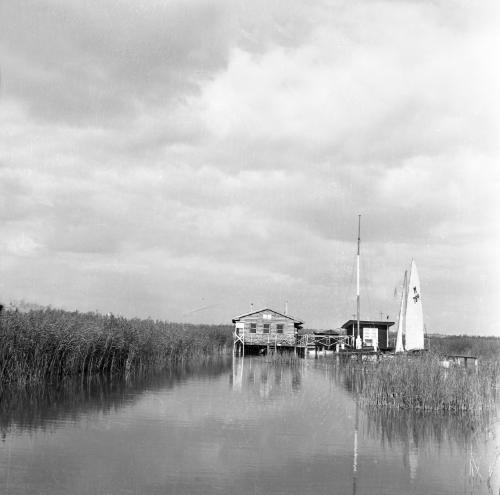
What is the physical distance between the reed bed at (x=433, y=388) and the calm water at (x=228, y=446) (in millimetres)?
796

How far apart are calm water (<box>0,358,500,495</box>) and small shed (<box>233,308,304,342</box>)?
113 ft

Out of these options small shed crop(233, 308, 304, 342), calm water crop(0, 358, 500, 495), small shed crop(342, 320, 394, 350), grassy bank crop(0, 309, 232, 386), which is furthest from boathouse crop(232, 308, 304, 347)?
calm water crop(0, 358, 500, 495)

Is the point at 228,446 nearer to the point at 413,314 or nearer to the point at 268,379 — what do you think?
the point at 268,379

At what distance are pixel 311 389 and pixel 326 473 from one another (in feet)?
48.8

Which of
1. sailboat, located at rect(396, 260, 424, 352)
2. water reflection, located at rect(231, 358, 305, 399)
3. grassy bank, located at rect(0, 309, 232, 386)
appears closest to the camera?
grassy bank, located at rect(0, 309, 232, 386)

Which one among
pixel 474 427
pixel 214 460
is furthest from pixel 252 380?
pixel 214 460

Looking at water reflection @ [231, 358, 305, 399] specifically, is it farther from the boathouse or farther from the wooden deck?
the boathouse

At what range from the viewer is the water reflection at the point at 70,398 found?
17.6 meters

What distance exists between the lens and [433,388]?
63.7 ft

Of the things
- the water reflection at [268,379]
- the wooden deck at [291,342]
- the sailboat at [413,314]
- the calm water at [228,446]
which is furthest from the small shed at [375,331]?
the calm water at [228,446]

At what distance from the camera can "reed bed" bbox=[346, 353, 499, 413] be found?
61.9 feet

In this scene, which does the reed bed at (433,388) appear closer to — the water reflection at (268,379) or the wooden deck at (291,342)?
the water reflection at (268,379)

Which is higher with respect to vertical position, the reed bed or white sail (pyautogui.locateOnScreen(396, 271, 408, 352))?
white sail (pyautogui.locateOnScreen(396, 271, 408, 352))

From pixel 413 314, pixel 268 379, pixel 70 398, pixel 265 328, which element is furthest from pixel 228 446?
pixel 265 328
